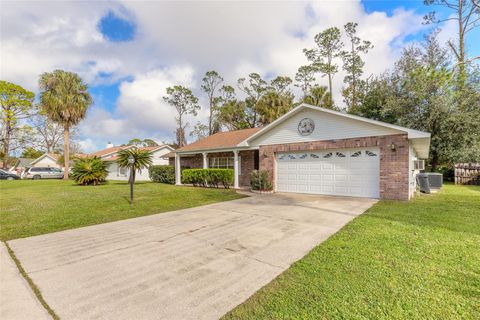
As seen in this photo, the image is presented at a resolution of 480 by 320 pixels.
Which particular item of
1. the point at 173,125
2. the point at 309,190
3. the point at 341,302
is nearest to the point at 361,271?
the point at 341,302

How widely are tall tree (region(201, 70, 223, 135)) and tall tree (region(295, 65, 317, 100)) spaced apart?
10.8m

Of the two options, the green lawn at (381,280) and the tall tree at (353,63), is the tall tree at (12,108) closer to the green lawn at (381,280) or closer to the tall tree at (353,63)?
the tall tree at (353,63)

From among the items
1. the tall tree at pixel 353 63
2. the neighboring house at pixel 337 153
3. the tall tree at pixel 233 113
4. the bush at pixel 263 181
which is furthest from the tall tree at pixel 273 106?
the bush at pixel 263 181

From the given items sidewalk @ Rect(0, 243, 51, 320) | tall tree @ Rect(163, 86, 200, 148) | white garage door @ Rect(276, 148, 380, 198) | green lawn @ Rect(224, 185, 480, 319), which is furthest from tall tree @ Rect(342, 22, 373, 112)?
sidewalk @ Rect(0, 243, 51, 320)

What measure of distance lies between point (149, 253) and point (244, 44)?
1583cm

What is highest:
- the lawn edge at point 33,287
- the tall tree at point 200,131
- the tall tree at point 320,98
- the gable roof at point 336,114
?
the tall tree at point 320,98

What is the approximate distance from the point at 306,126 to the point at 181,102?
1063 inches

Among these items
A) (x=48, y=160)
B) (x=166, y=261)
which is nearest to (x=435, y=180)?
(x=166, y=261)

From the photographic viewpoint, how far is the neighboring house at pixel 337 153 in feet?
31.1

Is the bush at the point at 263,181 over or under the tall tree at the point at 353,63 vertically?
under

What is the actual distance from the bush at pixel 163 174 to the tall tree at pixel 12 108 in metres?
21.9

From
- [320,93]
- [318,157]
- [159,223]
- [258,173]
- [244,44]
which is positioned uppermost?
[244,44]

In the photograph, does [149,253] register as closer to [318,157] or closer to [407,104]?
[318,157]

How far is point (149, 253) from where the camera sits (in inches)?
165
